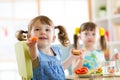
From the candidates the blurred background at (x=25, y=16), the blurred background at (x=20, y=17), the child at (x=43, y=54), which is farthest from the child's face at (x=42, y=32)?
the blurred background at (x=20, y=17)

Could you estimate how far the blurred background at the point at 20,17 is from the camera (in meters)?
4.48

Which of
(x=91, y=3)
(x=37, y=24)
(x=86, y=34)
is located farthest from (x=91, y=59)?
(x=91, y=3)

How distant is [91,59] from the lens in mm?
2564

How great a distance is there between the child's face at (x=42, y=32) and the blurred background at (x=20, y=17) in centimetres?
273

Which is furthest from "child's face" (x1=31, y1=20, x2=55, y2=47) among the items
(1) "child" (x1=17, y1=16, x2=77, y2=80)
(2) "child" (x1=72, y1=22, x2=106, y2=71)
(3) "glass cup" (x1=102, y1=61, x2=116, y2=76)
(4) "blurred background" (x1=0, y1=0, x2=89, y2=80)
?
(4) "blurred background" (x1=0, y1=0, x2=89, y2=80)

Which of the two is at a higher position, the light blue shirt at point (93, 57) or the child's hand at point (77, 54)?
the child's hand at point (77, 54)

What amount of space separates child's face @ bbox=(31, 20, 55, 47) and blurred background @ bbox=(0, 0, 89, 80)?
273 centimetres

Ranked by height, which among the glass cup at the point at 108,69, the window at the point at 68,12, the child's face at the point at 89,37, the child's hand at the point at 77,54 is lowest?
the glass cup at the point at 108,69

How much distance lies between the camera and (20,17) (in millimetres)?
4543

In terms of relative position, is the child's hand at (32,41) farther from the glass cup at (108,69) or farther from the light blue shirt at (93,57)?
the light blue shirt at (93,57)

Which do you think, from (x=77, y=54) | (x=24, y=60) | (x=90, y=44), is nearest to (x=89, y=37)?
(x=90, y=44)

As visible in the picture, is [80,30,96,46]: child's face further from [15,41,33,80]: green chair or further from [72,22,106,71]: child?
[15,41,33,80]: green chair

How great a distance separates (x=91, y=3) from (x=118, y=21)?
0.73 metres

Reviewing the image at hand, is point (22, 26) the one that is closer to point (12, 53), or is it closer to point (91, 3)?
point (12, 53)
